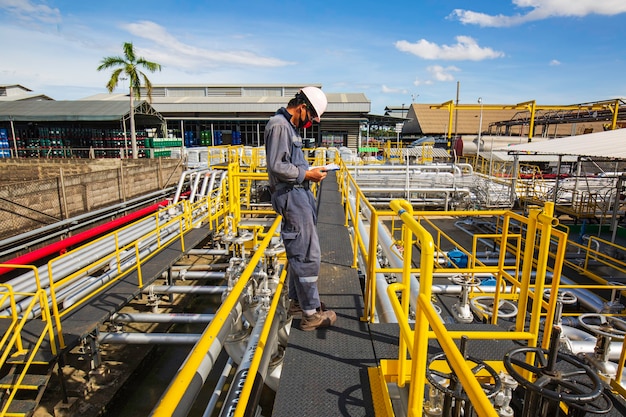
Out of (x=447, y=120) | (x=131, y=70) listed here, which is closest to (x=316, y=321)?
(x=131, y=70)

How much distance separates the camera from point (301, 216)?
2846 mm

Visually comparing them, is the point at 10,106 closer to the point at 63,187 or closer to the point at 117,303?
the point at 63,187

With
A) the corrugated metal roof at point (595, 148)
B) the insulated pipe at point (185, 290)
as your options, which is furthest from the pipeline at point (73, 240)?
the corrugated metal roof at point (595, 148)

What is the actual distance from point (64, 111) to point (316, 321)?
101 feet

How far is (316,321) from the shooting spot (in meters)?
2.94

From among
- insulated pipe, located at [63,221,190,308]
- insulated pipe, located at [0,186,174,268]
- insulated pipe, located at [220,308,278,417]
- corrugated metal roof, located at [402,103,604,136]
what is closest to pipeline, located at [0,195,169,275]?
insulated pipe, located at [0,186,174,268]

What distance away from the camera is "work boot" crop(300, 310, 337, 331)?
2.94 metres

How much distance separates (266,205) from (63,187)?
7.01 m

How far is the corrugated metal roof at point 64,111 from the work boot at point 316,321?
25.6 metres

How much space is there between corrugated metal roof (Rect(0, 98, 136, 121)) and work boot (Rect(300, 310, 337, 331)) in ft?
84.1

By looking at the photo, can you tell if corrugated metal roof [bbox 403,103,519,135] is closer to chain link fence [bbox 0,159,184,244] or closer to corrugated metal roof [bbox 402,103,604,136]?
corrugated metal roof [bbox 402,103,604,136]

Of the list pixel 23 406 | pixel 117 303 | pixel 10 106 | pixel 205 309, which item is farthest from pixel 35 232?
pixel 10 106

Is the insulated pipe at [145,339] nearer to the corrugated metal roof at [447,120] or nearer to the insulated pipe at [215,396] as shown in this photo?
the insulated pipe at [215,396]

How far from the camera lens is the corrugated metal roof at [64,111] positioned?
80.9ft
